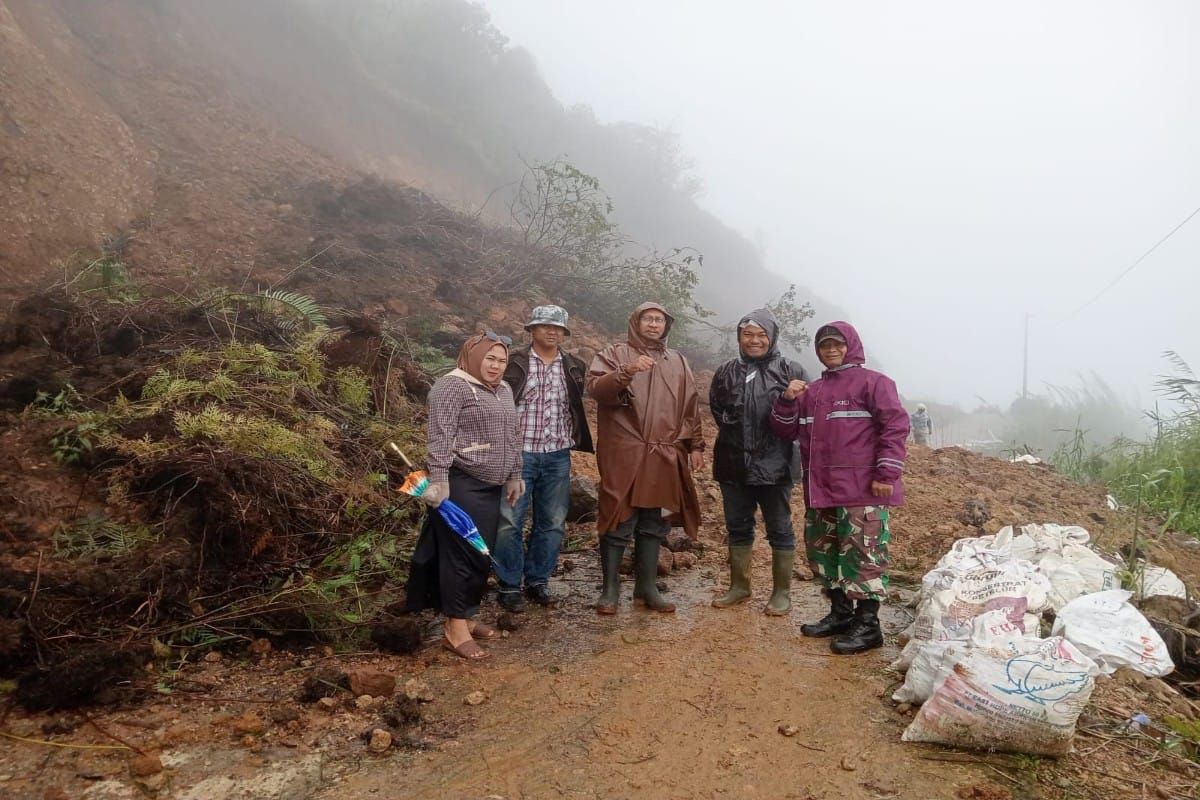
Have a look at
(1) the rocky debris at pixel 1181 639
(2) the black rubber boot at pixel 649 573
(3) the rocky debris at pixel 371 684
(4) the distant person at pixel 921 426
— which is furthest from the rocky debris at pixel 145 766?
(4) the distant person at pixel 921 426

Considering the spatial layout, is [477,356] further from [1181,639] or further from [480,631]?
[1181,639]

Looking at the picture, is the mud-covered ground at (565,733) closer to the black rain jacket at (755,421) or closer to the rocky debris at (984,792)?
the rocky debris at (984,792)

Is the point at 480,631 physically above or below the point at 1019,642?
below

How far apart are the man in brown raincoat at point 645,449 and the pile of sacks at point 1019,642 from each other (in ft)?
4.43

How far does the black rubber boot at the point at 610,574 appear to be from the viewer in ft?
12.9

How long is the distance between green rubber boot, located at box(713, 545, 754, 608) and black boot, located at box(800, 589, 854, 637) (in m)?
0.51

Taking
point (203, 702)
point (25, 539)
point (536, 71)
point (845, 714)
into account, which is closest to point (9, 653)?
point (203, 702)

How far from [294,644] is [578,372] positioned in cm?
203

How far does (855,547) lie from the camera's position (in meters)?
3.43

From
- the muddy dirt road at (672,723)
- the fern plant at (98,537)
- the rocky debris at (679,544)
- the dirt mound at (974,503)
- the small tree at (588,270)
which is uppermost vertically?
the small tree at (588,270)

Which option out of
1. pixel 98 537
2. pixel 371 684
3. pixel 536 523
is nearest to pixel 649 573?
pixel 536 523

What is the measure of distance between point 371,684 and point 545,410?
1.66 meters

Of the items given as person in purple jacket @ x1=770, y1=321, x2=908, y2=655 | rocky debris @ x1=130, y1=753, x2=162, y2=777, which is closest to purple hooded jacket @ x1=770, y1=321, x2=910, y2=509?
person in purple jacket @ x1=770, y1=321, x2=908, y2=655

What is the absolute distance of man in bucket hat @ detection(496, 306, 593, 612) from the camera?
12.8 feet
